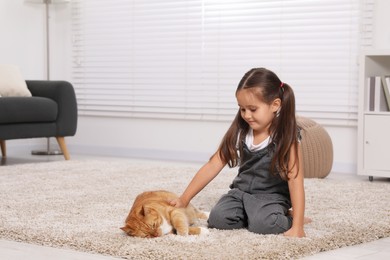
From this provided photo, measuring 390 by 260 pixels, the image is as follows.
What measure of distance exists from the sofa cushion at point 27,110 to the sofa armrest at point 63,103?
0.17 feet

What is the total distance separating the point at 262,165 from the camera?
253 cm

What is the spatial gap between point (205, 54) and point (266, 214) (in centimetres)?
293

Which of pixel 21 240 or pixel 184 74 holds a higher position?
pixel 184 74

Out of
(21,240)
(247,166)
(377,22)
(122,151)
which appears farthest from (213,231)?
(122,151)

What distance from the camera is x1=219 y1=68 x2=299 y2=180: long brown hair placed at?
243 cm

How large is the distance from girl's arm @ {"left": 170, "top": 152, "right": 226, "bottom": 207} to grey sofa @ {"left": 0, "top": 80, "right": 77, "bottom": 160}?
2372 mm

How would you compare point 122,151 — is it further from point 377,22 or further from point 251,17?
point 377,22

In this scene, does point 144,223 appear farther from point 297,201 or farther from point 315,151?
point 315,151

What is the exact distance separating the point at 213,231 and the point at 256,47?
272cm

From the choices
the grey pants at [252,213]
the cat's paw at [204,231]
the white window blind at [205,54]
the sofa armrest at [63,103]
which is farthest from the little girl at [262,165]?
the sofa armrest at [63,103]

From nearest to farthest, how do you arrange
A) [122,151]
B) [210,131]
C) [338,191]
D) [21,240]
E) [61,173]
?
1. [21,240]
2. [338,191]
3. [61,173]
4. [210,131]
5. [122,151]

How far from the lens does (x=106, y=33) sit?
579 cm

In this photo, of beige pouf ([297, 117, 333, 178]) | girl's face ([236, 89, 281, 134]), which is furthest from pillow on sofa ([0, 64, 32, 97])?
girl's face ([236, 89, 281, 134])

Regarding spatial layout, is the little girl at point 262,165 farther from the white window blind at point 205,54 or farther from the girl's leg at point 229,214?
the white window blind at point 205,54
